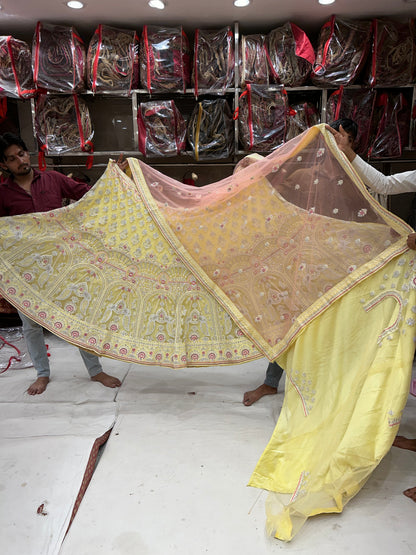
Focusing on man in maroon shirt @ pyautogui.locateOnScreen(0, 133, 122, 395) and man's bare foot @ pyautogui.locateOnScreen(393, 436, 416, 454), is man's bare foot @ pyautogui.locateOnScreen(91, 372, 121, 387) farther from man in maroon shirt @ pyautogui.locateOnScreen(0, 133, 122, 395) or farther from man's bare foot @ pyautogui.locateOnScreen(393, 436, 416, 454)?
man's bare foot @ pyautogui.locateOnScreen(393, 436, 416, 454)

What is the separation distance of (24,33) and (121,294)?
254cm

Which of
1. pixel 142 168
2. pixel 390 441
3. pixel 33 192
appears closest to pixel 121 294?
pixel 142 168

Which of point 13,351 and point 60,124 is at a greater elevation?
point 60,124

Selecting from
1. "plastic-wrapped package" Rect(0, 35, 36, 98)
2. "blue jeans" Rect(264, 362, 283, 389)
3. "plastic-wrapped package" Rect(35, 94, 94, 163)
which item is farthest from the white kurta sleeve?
"plastic-wrapped package" Rect(0, 35, 36, 98)

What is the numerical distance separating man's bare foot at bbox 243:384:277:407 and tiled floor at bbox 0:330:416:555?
0.11 feet

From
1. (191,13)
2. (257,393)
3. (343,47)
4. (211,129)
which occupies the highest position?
(191,13)

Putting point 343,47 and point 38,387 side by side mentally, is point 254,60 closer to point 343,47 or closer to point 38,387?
point 343,47

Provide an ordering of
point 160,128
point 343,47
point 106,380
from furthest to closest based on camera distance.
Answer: point 160,128, point 343,47, point 106,380

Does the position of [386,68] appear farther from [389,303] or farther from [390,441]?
[390,441]

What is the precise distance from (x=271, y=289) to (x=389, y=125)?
197 cm

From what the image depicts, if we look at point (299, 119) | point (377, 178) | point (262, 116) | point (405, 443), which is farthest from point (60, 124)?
point (405, 443)

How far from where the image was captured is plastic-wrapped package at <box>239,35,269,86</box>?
9.22 ft

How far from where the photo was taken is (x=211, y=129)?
2891mm

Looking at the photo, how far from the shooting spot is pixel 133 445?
162 centimetres
